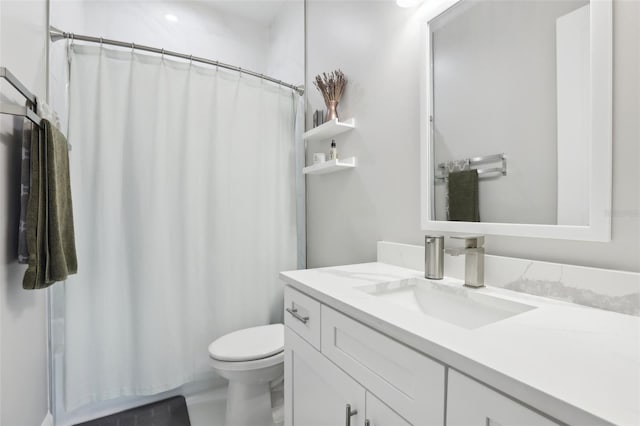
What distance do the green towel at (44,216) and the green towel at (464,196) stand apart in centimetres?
147

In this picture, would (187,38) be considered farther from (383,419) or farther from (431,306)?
(383,419)

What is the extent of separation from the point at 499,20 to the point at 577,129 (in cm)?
45

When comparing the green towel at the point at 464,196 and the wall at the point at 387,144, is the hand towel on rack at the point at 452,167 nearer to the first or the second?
the green towel at the point at 464,196

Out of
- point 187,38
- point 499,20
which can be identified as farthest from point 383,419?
point 187,38

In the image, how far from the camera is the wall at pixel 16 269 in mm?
1043

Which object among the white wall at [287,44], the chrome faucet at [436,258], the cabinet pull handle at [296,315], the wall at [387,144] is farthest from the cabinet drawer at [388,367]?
the white wall at [287,44]

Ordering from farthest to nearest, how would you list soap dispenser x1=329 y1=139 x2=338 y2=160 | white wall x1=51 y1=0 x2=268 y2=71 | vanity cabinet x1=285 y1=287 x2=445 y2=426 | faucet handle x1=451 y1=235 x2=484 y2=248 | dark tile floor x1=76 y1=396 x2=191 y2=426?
1. white wall x1=51 y1=0 x2=268 y2=71
2. soap dispenser x1=329 y1=139 x2=338 y2=160
3. dark tile floor x1=76 y1=396 x2=191 y2=426
4. faucet handle x1=451 y1=235 x2=484 y2=248
5. vanity cabinet x1=285 y1=287 x2=445 y2=426

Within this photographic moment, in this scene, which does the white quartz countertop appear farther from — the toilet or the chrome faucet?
the toilet

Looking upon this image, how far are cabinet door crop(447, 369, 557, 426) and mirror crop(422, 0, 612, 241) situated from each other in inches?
21.6

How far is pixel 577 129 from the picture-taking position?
81 centimetres

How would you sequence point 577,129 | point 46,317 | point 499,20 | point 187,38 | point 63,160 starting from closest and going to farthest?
point 577,129
point 499,20
point 63,160
point 46,317
point 187,38

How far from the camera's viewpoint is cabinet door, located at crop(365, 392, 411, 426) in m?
0.66

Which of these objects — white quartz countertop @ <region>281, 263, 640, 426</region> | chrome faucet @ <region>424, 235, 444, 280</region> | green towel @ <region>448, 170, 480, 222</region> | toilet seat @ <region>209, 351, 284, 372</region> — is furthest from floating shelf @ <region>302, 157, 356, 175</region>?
toilet seat @ <region>209, 351, 284, 372</region>

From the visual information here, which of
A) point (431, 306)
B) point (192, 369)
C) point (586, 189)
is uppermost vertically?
point (586, 189)
